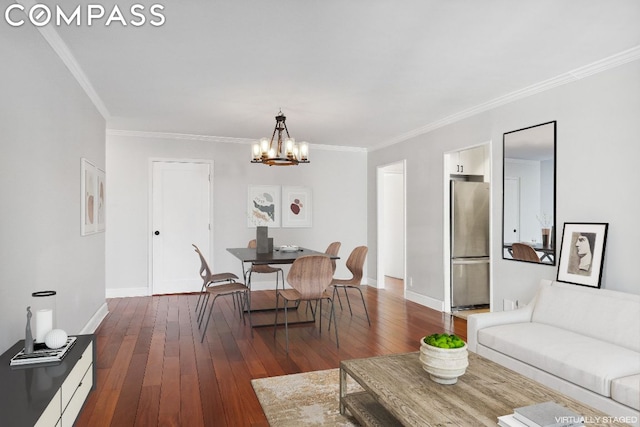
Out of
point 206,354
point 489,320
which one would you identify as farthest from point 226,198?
point 489,320

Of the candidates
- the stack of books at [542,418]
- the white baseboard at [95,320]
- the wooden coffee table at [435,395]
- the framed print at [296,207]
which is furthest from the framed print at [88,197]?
the stack of books at [542,418]

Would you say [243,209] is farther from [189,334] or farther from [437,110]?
[437,110]

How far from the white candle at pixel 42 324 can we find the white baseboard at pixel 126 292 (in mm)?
4162

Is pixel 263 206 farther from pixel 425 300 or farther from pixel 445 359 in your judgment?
pixel 445 359

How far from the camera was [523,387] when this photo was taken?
1.98 metres

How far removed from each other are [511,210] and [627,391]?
2.33m

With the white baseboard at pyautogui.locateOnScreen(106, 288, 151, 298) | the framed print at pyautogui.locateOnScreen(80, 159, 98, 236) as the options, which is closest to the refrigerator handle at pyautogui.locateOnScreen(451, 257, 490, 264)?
the framed print at pyautogui.locateOnScreen(80, 159, 98, 236)

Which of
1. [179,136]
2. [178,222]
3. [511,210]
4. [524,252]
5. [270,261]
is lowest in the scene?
[270,261]

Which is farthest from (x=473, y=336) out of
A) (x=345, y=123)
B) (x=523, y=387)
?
(x=345, y=123)

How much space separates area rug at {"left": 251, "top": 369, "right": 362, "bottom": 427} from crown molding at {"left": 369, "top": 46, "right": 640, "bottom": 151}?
3.19 m

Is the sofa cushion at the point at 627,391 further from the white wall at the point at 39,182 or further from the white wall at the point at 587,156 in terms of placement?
the white wall at the point at 39,182

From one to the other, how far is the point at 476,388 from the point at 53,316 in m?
2.34

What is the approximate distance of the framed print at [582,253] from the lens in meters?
3.29

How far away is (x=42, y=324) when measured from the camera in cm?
223
